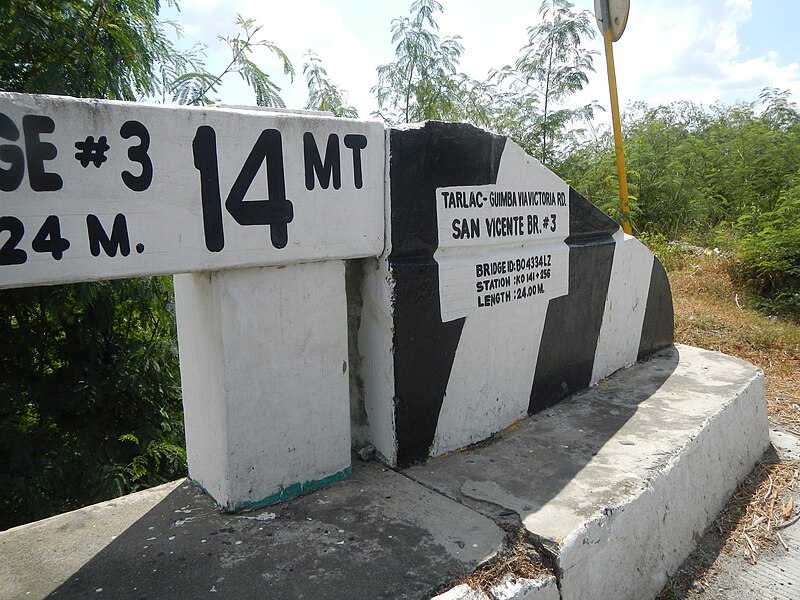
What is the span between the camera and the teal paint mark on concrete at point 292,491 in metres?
2.19

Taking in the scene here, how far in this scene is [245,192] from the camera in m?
2.01

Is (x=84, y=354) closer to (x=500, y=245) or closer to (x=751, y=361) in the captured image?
(x=500, y=245)

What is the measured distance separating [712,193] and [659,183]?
4.14ft

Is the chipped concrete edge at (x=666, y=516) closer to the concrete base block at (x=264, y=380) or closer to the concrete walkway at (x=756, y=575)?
the concrete walkway at (x=756, y=575)

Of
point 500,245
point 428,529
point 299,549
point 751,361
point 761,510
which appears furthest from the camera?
point 751,361

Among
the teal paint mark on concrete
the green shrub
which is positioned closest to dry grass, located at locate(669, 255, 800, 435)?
the green shrub

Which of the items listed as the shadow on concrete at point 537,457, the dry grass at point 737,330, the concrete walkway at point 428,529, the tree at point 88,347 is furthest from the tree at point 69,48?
the dry grass at point 737,330

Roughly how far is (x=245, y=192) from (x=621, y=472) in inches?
73.3

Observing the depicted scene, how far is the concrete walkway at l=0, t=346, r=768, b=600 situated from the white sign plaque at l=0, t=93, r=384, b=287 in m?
0.89

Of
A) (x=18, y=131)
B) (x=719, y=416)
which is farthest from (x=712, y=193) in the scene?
(x=18, y=131)

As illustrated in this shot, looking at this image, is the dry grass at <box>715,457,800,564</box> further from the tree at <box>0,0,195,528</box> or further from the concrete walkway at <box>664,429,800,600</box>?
the tree at <box>0,0,195,528</box>

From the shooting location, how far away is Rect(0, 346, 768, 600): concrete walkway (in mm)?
1821

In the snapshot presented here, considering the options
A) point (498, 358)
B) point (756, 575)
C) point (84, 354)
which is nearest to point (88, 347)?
point (84, 354)

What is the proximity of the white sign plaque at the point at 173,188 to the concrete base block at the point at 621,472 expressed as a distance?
3.54ft
